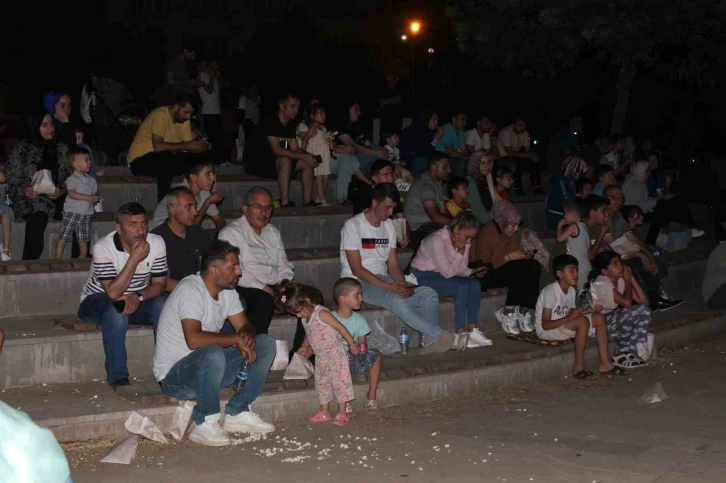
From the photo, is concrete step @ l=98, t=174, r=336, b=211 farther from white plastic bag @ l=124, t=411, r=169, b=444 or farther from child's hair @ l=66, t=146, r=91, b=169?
white plastic bag @ l=124, t=411, r=169, b=444

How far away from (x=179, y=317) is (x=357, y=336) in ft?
5.22

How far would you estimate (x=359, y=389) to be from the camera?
8.71 m

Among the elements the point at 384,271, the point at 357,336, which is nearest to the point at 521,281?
the point at 384,271

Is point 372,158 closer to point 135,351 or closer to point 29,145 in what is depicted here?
point 29,145

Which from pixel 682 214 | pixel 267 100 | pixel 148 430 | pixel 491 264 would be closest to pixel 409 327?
pixel 491 264

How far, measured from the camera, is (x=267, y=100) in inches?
1649

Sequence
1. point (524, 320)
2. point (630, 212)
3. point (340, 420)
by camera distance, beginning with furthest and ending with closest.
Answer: point (630, 212), point (524, 320), point (340, 420)

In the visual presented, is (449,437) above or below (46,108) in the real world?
below

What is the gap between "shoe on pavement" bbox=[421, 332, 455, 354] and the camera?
984 cm

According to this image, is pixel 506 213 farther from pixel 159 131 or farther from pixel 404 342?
pixel 159 131

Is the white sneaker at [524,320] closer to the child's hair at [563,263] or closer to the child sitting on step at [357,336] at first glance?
the child's hair at [563,263]

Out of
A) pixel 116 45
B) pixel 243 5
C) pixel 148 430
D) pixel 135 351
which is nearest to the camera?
pixel 148 430

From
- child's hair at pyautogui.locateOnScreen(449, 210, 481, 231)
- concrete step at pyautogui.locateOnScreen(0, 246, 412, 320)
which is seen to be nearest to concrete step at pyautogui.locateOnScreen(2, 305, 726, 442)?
child's hair at pyautogui.locateOnScreen(449, 210, 481, 231)

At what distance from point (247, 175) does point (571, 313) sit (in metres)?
4.74
